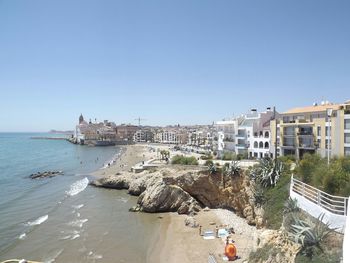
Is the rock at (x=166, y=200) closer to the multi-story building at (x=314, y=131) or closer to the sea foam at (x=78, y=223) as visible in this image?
the sea foam at (x=78, y=223)

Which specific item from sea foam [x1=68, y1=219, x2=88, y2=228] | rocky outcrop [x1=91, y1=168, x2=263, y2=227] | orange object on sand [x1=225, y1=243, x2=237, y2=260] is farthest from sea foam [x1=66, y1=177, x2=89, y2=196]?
orange object on sand [x1=225, y1=243, x2=237, y2=260]

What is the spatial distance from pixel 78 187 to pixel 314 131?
122 ft

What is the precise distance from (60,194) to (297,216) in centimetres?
3888

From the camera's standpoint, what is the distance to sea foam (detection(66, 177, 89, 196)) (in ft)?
154

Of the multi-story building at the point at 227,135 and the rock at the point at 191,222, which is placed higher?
the multi-story building at the point at 227,135

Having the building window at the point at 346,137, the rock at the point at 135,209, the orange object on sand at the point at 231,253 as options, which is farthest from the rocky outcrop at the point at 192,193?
the building window at the point at 346,137

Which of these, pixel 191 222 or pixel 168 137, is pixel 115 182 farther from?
pixel 168 137

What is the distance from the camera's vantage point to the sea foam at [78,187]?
4681cm

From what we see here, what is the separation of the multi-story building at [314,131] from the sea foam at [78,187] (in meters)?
30.7

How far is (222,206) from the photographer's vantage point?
3512 cm

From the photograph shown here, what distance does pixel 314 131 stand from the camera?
40.8 metres

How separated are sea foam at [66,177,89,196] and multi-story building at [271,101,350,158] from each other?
3067cm

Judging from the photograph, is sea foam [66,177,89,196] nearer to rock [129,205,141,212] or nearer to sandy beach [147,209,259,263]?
rock [129,205,141,212]

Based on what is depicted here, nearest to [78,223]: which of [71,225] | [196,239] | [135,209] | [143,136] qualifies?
[71,225]
